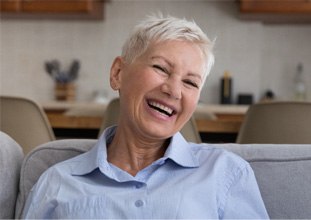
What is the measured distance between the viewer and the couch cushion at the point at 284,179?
1.25 metres

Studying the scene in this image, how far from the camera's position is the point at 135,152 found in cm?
133

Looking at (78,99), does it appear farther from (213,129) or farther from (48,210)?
(48,210)

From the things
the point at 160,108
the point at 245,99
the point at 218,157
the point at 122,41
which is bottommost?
the point at 245,99

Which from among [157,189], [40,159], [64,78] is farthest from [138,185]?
[64,78]

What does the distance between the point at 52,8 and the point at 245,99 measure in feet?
6.06

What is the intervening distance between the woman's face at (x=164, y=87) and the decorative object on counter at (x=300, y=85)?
3.31 m

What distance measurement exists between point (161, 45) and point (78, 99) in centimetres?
338

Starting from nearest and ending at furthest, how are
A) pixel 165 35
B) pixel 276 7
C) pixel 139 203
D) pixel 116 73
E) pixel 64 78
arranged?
1. pixel 139 203
2. pixel 165 35
3. pixel 116 73
4. pixel 276 7
5. pixel 64 78

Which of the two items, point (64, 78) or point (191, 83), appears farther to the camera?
point (64, 78)

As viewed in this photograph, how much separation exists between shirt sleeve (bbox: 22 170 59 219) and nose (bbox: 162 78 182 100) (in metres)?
0.36

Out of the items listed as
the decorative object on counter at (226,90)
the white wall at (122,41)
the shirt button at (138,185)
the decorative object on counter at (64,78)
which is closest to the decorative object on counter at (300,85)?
the white wall at (122,41)

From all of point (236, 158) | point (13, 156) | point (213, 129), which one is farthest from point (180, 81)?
point (213, 129)

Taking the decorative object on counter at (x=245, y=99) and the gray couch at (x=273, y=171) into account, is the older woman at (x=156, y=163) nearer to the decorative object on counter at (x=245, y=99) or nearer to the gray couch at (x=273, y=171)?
the gray couch at (x=273, y=171)

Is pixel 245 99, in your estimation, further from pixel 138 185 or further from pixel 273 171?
pixel 138 185
